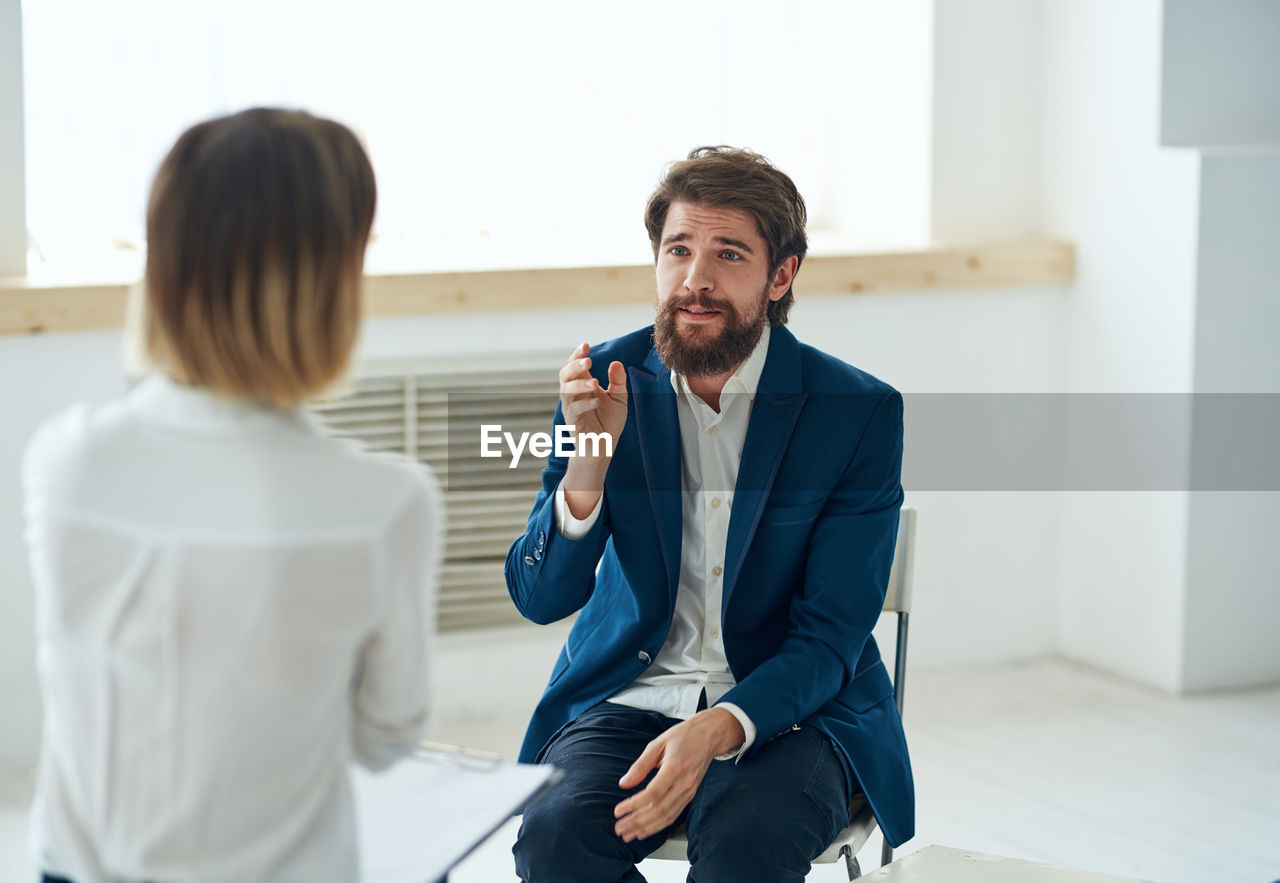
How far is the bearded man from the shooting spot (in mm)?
1701

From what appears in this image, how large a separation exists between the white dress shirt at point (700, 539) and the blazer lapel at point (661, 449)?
0.03 metres

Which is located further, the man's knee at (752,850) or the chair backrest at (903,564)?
the chair backrest at (903,564)

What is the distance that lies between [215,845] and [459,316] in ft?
7.26

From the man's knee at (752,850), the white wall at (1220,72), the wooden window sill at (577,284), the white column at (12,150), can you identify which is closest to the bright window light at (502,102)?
the wooden window sill at (577,284)

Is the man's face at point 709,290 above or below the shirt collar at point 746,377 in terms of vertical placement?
above

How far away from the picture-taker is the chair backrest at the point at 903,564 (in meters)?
2.05

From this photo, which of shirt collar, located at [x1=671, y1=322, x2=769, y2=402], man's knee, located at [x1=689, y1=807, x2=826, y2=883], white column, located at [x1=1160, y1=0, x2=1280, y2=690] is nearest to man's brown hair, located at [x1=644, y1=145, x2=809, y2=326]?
shirt collar, located at [x1=671, y1=322, x2=769, y2=402]

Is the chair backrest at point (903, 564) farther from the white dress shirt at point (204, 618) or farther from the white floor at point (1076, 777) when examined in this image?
the white dress shirt at point (204, 618)

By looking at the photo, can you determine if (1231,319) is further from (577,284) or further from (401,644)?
(401,644)

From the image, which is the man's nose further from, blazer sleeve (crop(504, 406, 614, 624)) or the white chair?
the white chair

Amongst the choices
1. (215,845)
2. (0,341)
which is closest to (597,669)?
(215,845)

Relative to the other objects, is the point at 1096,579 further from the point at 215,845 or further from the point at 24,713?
the point at 215,845

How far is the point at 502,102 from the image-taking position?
352 cm

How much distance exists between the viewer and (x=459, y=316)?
123 inches
